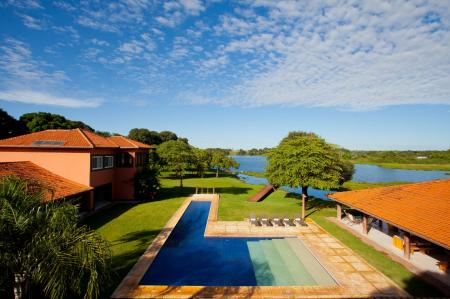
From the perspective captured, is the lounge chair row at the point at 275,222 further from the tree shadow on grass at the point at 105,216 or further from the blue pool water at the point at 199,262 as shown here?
the tree shadow on grass at the point at 105,216

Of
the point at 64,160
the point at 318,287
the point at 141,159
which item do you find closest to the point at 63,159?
the point at 64,160

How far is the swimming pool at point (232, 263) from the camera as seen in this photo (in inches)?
465

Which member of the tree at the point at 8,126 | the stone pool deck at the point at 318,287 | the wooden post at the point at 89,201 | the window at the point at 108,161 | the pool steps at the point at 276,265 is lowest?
the pool steps at the point at 276,265

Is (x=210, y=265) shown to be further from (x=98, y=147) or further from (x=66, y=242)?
(x=98, y=147)

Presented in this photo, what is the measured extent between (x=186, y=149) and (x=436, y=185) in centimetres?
2624

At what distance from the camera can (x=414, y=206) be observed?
15250 millimetres

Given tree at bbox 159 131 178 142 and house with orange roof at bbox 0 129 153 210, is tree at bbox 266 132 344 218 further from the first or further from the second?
tree at bbox 159 131 178 142

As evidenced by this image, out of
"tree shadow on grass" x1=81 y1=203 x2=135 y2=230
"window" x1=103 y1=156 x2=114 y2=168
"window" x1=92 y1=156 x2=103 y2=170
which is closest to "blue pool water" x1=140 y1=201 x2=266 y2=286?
"tree shadow on grass" x1=81 y1=203 x2=135 y2=230

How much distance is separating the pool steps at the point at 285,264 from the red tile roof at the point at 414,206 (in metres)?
4.73

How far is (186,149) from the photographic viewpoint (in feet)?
116

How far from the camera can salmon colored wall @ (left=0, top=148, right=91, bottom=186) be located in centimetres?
2222

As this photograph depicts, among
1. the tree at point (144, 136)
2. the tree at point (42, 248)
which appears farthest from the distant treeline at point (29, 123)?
the tree at point (42, 248)

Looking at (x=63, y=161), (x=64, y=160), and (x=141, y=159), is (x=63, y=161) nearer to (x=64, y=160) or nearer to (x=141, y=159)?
(x=64, y=160)

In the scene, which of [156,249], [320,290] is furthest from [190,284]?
[320,290]
